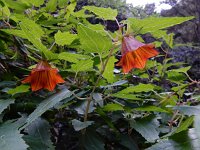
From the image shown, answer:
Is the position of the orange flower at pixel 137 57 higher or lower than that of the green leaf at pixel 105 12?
lower

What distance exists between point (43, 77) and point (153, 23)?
32 centimetres

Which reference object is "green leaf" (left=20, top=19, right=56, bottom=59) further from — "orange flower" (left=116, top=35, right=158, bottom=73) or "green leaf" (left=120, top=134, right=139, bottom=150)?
"green leaf" (left=120, top=134, right=139, bottom=150)

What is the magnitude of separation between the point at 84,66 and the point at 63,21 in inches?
12.7

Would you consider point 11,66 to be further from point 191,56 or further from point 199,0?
point 199,0

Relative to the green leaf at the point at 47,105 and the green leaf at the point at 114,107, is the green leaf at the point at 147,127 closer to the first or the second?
the green leaf at the point at 114,107

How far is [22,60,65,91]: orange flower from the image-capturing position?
26.7 inches

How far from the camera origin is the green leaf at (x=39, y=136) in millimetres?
576

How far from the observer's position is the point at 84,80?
Result: 86 cm

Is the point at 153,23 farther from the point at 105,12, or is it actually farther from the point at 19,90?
the point at 19,90

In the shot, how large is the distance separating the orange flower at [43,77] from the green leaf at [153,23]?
0.24 meters

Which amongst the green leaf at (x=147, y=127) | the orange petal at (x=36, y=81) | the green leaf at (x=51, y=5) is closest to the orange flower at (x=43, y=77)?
the orange petal at (x=36, y=81)

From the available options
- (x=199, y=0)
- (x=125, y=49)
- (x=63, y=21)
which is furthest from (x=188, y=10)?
(x=125, y=49)

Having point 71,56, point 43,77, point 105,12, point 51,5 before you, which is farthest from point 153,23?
point 51,5

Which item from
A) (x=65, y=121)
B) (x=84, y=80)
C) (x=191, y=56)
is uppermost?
(x=84, y=80)
